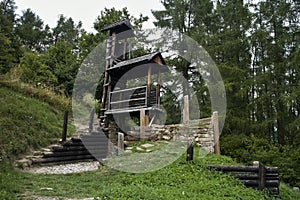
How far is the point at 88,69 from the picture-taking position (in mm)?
19297

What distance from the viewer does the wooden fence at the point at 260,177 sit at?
20.7ft

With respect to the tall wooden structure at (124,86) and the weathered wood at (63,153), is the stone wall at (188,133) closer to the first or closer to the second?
the tall wooden structure at (124,86)

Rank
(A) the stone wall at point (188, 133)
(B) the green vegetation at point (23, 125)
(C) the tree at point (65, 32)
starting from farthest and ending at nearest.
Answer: (C) the tree at point (65, 32)
(A) the stone wall at point (188, 133)
(B) the green vegetation at point (23, 125)

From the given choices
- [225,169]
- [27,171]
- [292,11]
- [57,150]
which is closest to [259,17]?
[292,11]

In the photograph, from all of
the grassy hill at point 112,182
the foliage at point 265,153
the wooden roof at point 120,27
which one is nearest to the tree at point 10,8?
the wooden roof at point 120,27

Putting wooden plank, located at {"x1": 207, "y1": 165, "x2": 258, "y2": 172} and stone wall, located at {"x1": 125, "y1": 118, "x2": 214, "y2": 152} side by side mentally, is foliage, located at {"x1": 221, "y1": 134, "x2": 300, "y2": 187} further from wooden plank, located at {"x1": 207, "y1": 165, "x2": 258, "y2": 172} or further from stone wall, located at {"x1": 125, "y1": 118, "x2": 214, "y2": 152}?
wooden plank, located at {"x1": 207, "y1": 165, "x2": 258, "y2": 172}

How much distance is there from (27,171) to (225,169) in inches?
212

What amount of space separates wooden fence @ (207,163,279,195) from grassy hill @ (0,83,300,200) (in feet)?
0.75

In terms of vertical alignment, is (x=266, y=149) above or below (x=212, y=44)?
below

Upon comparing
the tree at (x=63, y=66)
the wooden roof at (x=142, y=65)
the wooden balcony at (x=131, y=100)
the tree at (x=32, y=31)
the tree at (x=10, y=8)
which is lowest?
the wooden balcony at (x=131, y=100)

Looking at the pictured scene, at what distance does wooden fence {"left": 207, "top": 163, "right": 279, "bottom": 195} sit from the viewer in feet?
20.7

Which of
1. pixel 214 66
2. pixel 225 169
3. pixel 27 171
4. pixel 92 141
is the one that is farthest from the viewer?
pixel 214 66

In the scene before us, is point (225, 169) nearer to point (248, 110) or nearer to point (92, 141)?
point (92, 141)

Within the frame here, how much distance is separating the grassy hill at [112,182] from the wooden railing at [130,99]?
165 inches
